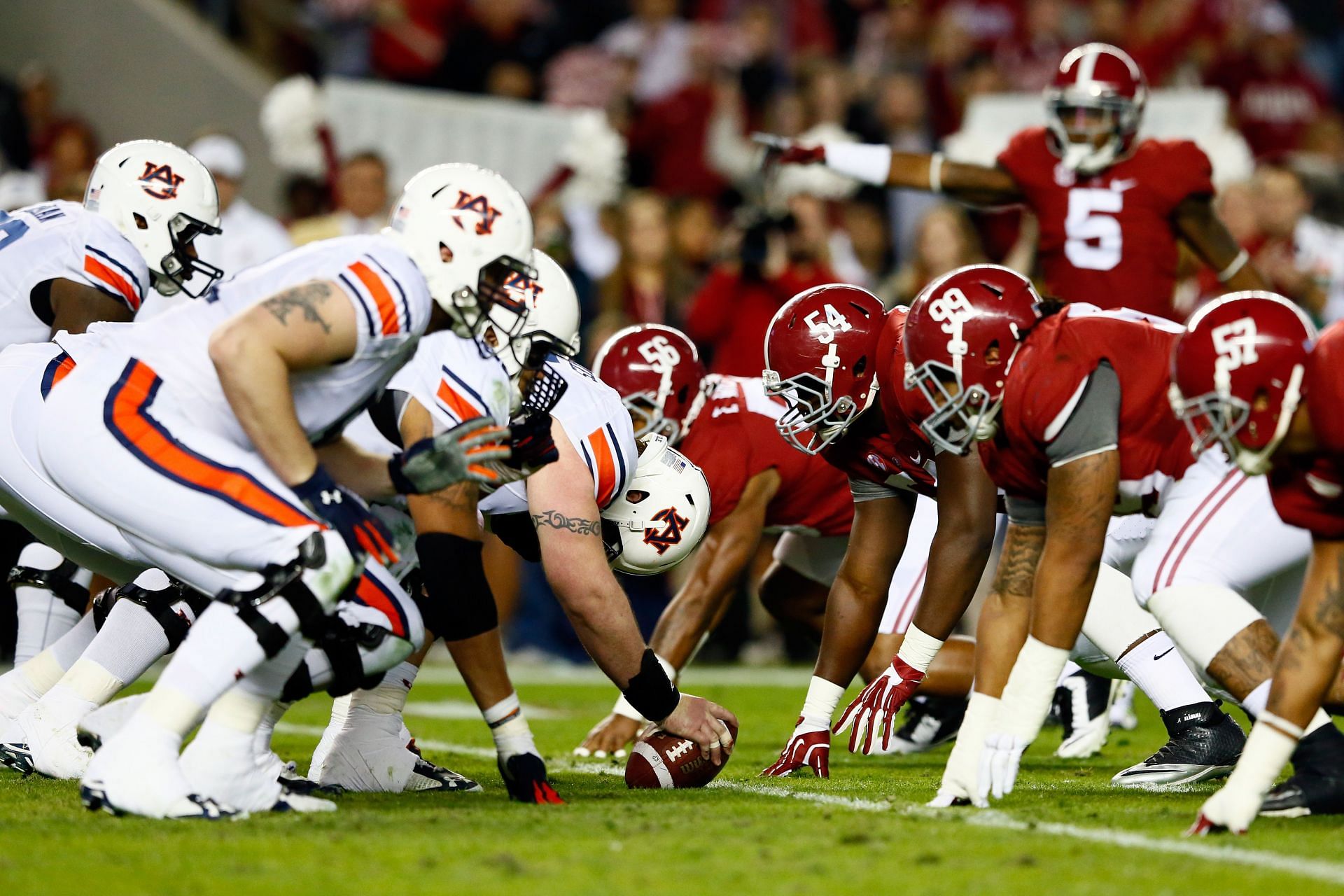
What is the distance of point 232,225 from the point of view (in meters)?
9.46

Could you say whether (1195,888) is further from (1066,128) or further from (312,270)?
(1066,128)

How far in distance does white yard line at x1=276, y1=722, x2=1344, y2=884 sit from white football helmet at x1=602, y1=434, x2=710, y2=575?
73 cm

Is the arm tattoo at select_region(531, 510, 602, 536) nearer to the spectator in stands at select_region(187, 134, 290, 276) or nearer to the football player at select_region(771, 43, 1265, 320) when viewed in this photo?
the football player at select_region(771, 43, 1265, 320)

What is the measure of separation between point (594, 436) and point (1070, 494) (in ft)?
4.73

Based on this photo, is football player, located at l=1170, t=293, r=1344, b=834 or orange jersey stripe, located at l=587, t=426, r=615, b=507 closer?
football player, located at l=1170, t=293, r=1344, b=834

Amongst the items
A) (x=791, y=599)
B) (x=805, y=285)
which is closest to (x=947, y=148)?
(x=805, y=285)

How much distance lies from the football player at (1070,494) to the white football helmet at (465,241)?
1140mm

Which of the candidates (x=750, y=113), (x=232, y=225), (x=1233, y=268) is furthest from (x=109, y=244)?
(x=750, y=113)

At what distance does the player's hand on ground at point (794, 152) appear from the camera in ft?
23.5

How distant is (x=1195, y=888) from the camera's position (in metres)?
3.29

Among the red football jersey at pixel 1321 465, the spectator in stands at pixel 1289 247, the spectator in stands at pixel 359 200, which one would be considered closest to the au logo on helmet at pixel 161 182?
the red football jersey at pixel 1321 465

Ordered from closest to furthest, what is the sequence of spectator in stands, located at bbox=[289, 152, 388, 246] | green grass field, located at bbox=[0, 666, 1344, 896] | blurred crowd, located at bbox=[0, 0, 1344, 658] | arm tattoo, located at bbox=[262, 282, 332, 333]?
green grass field, located at bbox=[0, 666, 1344, 896] → arm tattoo, located at bbox=[262, 282, 332, 333] → blurred crowd, located at bbox=[0, 0, 1344, 658] → spectator in stands, located at bbox=[289, 152, 388, 246]

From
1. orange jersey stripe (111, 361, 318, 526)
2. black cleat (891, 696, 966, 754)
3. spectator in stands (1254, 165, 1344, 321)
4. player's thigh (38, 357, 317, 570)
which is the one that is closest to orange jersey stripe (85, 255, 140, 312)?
player's thigh (38, 357, 317, 570)

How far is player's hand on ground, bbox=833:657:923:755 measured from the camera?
17.7 feet
